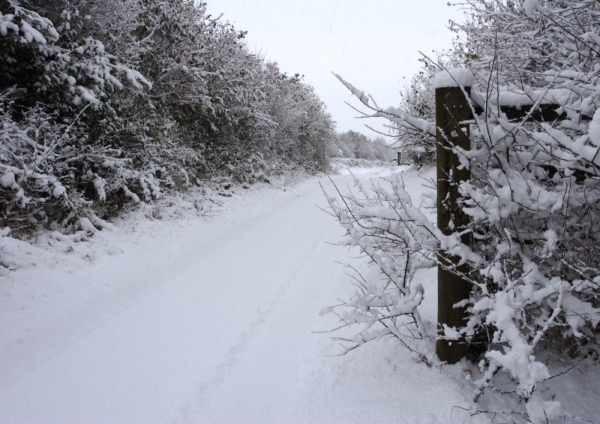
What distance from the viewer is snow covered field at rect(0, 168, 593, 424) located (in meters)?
2.30

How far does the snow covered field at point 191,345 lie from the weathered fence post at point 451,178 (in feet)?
1.40

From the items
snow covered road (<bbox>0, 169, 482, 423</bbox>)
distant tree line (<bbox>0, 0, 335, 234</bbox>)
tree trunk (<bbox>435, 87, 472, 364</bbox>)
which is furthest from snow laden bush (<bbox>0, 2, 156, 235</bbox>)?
tree trunk (<bbox>435, 87, 472, 364</bbox>)

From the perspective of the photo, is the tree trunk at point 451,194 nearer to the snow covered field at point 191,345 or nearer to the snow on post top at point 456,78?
the snow on post top at point 456,78

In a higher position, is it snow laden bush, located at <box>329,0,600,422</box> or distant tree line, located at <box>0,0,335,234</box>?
distant tree line, located at <box>0,0,335,234</box>

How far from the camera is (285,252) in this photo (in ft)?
19.3

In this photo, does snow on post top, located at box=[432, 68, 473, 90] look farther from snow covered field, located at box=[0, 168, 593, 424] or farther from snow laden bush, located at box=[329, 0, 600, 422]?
snow covered field, located at box=[0, 168, 593, 424]

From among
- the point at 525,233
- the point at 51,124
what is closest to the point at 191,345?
the point at 525,233

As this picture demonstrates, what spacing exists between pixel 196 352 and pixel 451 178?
8.60 ft

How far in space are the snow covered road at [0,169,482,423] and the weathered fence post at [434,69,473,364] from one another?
→ 473 mm

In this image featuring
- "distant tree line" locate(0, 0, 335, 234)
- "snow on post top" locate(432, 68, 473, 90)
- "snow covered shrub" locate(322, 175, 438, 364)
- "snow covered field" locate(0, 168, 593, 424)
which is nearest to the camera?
"snow on post top" locate(432, 68, 473, 90)

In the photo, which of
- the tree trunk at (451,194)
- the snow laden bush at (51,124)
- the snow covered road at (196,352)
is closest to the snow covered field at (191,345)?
the snow covered road at (196,352)

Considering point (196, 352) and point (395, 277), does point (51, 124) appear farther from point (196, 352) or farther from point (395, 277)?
point (395, 277)

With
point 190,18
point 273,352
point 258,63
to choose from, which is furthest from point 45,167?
point 258,63

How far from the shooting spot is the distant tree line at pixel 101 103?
204 inches
